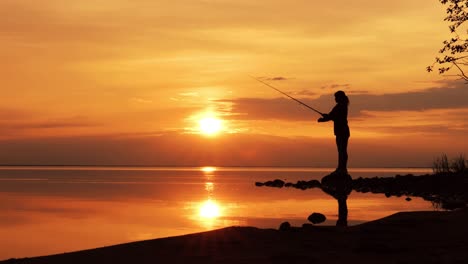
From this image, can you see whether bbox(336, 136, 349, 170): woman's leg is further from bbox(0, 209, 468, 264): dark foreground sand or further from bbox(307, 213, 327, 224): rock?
bbox(0, 209, 468, 264): dark foreground sand

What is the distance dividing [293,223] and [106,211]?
10195 millimetres

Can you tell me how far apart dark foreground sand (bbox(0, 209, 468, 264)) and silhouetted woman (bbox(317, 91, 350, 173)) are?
42.2ft

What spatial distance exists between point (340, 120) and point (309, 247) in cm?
1503

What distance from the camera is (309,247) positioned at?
8359 millimetres

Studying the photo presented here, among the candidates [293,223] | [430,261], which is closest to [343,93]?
[293,223]

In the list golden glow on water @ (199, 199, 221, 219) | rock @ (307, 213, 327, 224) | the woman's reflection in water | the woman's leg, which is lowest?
rock @ (307, 213, 327, 224)

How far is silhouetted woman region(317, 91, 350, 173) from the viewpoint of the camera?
22.7 meters

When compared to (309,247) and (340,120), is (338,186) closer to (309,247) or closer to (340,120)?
(340,120)

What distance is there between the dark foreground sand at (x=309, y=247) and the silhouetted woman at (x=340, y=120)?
12868mm

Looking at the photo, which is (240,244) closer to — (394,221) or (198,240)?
(198,240)

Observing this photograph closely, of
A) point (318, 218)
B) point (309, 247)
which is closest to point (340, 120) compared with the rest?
point (318, 218)

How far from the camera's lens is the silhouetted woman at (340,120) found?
2272 cm

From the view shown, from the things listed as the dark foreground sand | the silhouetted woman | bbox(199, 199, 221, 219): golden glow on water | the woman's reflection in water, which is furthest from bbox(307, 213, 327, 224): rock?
the silhouetted woman

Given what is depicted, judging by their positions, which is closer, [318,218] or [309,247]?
[309,247]
